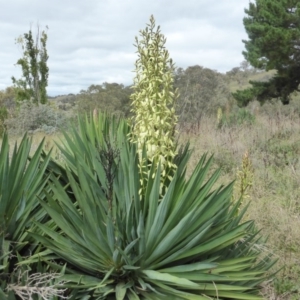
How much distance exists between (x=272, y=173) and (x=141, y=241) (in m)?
4.95

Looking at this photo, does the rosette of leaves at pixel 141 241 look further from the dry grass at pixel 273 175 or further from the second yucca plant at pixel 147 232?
the dry grass at pixel 273 175

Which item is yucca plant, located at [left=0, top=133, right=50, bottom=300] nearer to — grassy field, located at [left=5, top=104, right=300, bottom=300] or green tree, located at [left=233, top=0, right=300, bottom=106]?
grassy field, located at [left=5, top=104, right=300, bottom=300]

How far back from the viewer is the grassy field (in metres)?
3.88

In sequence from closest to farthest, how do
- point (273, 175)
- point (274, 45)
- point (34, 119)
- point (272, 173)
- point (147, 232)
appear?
1. point (147, 232)
2. point (273, 175)
3. point (272, 173)
4. point (34, 119)
5. point (274, 45)

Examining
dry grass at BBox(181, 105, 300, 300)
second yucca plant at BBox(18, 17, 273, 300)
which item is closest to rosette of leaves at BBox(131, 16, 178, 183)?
second yucca plant at BBox(18, 17, 273, 300)

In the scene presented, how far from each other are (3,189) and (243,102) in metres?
16.7

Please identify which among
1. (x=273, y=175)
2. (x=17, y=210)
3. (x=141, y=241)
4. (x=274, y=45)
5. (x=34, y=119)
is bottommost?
(x=273, y=175)

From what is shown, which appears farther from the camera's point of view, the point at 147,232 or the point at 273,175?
the point at 273,175

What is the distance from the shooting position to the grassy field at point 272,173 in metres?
3.88

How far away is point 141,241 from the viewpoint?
2146 millimetres

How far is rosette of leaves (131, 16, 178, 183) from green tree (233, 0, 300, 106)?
13.4 m

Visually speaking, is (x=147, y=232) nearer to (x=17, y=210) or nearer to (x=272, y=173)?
(x=17, y=210)

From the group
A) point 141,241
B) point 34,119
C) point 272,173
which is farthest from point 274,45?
point 141,241

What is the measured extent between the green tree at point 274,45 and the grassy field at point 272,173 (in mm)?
4936
